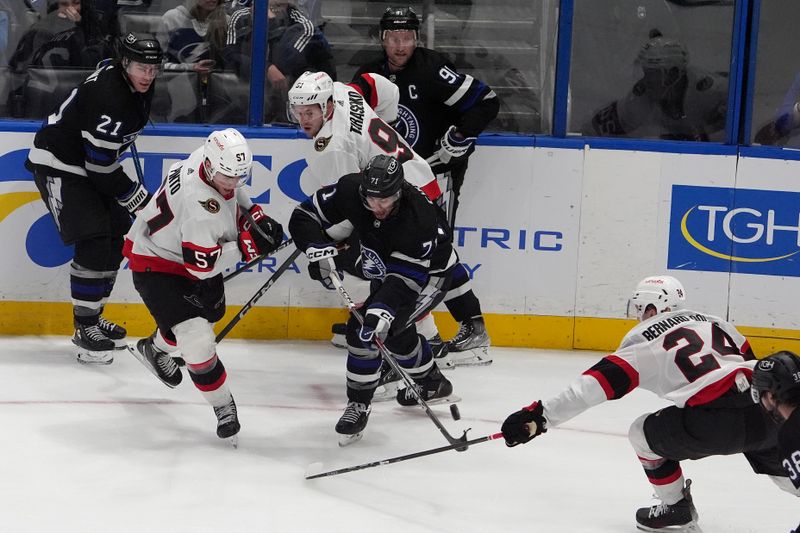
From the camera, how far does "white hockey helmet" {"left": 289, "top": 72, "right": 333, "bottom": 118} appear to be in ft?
15.5

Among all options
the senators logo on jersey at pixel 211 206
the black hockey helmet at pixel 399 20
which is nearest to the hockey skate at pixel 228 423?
the senators logo on jersey at pixel 211 206

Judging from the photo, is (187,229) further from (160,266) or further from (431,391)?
(431,391)

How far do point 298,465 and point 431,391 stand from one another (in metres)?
0.87

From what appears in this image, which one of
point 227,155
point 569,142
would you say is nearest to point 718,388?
point 227,155

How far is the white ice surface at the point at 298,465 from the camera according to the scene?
3676 millimetres

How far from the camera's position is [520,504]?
12.7 ft

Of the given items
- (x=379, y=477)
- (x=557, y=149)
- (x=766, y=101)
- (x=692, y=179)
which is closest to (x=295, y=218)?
(x=379, y=477)

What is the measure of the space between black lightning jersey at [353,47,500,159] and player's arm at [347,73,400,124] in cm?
17

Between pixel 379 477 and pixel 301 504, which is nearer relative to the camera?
pixel 301 504

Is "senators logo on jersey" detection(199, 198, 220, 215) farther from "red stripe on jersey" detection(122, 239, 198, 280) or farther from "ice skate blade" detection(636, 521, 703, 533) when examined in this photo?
"ice skate blade" detection(636, 521, 703, 533)

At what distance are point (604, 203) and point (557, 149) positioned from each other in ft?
1.07

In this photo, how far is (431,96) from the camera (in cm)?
553

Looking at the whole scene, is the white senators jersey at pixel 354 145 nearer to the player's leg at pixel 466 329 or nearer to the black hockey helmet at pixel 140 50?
the player's leg at pixel 466 329

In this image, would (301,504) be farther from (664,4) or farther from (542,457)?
(664,4)
